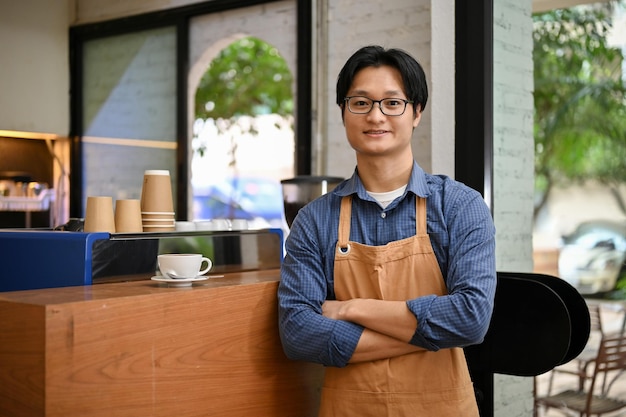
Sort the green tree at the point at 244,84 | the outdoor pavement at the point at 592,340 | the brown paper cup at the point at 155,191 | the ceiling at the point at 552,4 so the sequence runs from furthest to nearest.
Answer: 1. the green tree at the point at 244,84
2. the ceiling at the point at 552,4
3. the outdoor pavement at the point at 592,340
4. the brown paper cup at the point at 155,191

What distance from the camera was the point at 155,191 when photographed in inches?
97.7

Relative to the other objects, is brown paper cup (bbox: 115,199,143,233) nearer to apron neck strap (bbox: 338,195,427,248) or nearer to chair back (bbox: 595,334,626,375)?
apron neck strap (bbox: 338,195,427,248)

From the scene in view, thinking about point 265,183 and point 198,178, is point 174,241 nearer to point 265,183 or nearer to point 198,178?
point 198,178

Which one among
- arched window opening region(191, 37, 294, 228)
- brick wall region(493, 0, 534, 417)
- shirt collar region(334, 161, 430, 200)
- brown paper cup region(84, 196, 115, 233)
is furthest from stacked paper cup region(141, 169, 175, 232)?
arched window opening region(191, 37, 294, 228)

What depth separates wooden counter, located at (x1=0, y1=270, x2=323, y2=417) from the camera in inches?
66.4

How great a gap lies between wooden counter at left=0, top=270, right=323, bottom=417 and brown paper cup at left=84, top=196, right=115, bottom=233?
21 centimetres

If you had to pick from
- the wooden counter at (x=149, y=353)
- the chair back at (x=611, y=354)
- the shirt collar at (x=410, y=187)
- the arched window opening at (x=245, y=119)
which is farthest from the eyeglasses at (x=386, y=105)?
the arched window opening at (x=245, y=119)

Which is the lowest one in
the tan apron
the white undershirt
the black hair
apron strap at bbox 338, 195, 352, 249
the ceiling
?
the tan apron

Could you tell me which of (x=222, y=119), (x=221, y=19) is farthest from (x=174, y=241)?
(x=222, y=119)

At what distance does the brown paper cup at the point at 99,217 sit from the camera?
2.30m

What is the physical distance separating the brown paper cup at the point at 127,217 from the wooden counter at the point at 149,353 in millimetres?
200

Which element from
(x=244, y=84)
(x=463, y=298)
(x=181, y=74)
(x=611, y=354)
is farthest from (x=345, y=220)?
(x=244, y=84)

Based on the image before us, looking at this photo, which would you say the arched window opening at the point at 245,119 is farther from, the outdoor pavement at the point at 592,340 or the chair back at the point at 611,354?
the chair back at the point at 611,354

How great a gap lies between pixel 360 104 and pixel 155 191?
2.47ft
